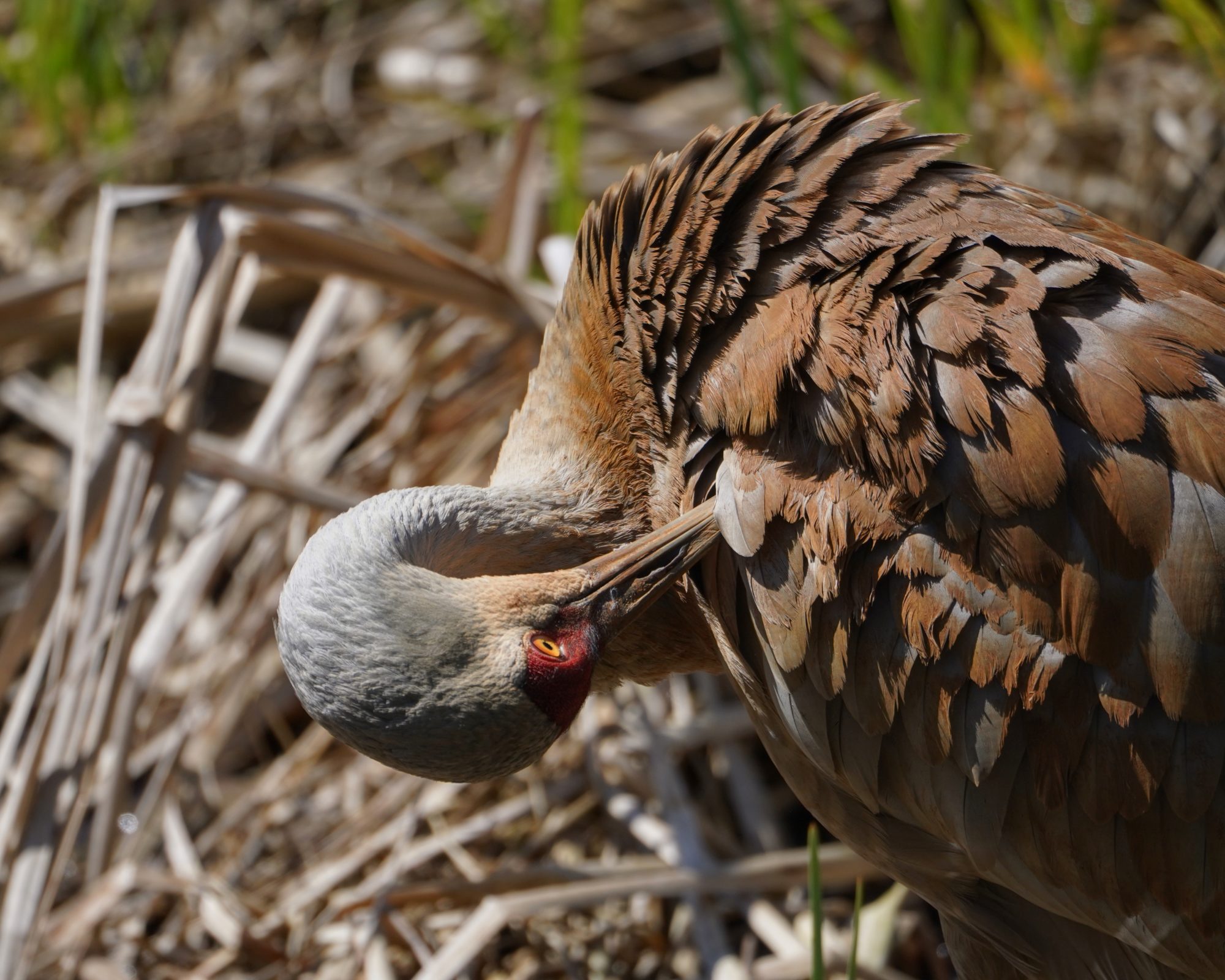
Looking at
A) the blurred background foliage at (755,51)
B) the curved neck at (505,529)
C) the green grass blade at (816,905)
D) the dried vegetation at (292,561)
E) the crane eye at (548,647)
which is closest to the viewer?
the green grass blade at (816,905)

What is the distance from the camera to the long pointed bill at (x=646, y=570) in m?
2.51

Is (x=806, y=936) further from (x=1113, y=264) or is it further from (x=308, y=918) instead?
(x=1113, y=264)

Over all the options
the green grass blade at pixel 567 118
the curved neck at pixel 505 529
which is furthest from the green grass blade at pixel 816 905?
the green grass blade at pixel 567 118

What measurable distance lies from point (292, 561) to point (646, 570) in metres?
1.83

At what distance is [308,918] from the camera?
11.5ft

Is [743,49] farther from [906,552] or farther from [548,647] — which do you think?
[548,647]

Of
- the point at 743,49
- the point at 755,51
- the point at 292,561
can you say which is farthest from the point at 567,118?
the point at 292,561

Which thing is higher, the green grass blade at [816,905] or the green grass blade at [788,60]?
the green grass blade at [788,60]

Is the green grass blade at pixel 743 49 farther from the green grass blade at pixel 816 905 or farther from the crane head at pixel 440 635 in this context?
the green grass blade at pixel 816 905

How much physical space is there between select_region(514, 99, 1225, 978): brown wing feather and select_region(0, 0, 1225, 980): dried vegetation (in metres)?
0.89

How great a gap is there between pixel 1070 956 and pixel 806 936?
0.82 metres

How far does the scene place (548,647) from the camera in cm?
242

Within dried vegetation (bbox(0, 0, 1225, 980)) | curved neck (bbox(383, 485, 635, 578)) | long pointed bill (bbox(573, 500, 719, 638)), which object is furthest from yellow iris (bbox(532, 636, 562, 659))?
dried vegetation (bbox(0, 0, 1225, 980))

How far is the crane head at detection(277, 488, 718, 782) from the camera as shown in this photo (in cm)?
228
